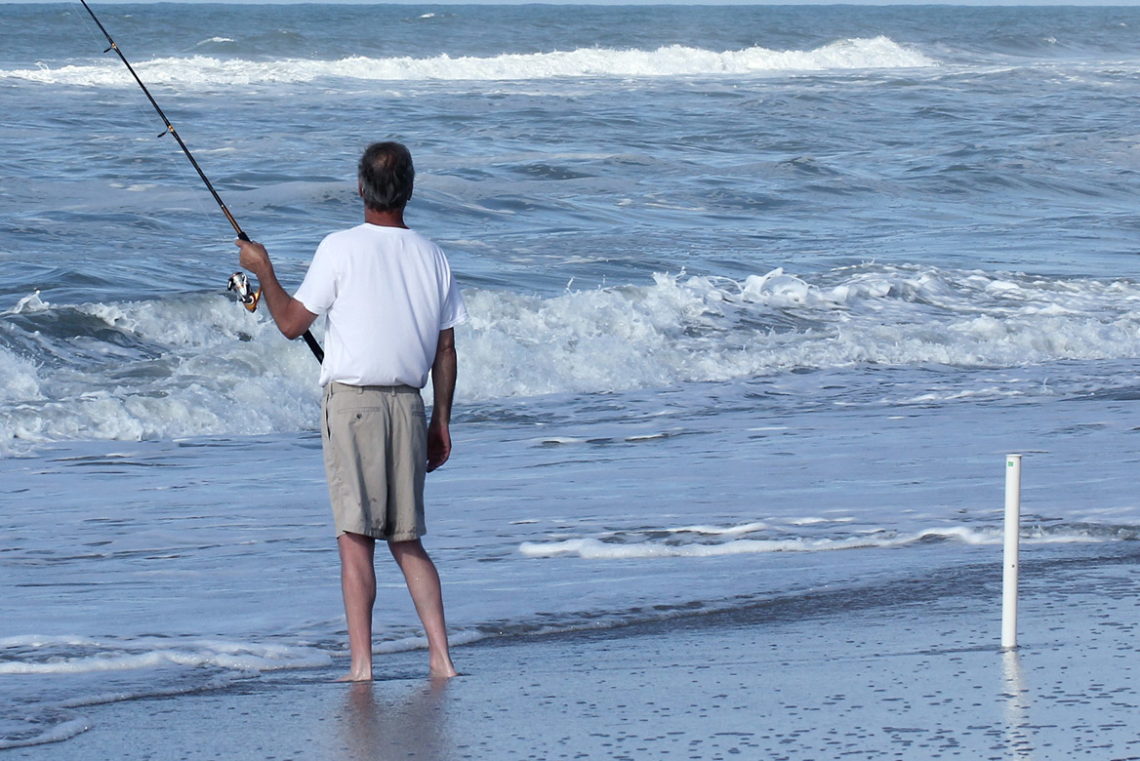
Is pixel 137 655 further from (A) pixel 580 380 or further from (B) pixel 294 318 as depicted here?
(A) pixel 580 380

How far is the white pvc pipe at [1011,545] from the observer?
417 centimetres

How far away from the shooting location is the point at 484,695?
4.21 meters

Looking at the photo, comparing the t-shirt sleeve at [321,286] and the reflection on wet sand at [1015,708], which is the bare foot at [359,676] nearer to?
the t-shirt sleeve at [321,286]

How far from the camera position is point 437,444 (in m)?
4.33

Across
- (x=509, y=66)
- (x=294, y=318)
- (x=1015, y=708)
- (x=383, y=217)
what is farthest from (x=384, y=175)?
(x=509, y=66)

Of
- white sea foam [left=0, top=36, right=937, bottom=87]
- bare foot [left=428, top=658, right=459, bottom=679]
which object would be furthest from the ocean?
white sea foam [left=0, top=36, right=937, bottom=87]

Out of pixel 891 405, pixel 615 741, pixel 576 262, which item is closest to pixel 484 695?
pixel 615 741

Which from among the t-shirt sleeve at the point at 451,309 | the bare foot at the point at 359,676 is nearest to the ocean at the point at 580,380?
the bare foot at the point at 359,676

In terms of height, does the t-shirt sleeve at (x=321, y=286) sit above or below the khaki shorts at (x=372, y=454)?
above

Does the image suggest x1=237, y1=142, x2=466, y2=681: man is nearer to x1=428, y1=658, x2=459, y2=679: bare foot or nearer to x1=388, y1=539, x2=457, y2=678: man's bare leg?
x1=388, y1=539, x2=457, y2=678: man's bare leg

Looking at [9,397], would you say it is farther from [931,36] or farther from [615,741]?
[931,36]

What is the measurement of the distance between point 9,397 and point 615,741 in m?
6.82

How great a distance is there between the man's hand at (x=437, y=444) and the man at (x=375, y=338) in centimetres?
8

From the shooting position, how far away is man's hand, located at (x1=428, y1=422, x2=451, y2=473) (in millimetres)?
4312
